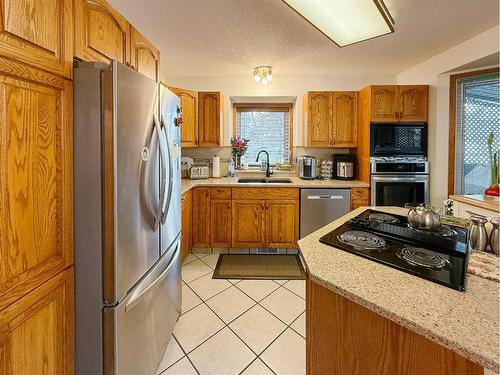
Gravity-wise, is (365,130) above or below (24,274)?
above

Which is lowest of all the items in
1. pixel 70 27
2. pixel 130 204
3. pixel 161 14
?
pixel 130 204

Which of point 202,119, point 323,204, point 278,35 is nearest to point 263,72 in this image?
point 278,35

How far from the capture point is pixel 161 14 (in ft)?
6.56

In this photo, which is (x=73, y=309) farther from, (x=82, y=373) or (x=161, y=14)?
(x=161, y=14)

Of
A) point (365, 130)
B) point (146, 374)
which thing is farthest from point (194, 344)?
point (365, 130)

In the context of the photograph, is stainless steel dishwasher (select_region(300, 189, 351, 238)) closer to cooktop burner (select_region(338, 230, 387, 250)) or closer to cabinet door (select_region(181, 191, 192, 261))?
cabinet door (select_region(181, 191, 192, 261))

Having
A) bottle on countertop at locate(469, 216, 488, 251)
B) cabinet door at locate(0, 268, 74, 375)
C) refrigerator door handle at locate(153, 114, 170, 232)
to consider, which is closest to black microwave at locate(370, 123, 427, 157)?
bottle on countertop at locate(469, 216, 488, 251)

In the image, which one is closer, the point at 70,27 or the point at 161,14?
the point at 70,27

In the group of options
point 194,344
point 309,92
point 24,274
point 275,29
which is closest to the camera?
point 24,274

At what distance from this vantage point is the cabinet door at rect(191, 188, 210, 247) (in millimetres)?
3059

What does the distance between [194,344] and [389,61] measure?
3523 mm

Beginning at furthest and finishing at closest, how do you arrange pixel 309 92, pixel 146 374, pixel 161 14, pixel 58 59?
pixel 309 92 < pixel 161 14 < pixel 146 374 < pixel 58 59

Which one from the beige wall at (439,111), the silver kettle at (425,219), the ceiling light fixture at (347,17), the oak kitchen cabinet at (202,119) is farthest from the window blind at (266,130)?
the silver kettle at (425,219)

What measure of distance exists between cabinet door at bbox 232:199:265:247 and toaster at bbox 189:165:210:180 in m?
0.70
